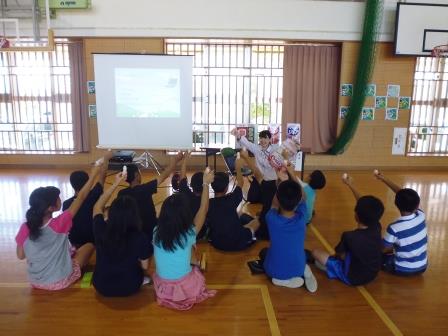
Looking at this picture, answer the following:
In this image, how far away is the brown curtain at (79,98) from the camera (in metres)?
6.65

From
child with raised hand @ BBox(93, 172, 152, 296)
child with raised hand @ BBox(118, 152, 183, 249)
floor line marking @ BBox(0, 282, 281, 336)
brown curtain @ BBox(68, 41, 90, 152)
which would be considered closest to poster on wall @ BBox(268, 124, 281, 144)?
brown curtain @ BBox(68, 41, 90, 152)

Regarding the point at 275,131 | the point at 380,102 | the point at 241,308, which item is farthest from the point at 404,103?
the point at 241,308

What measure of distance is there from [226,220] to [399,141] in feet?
17.2

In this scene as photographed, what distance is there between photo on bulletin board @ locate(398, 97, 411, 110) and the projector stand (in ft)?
15.2

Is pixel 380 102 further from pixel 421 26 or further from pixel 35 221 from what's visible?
pixel 35 221

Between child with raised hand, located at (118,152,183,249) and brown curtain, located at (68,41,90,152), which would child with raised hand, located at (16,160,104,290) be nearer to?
child with raised hand, located at (118,152,183,249)

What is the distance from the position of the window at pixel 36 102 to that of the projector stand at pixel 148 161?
5.03 feet

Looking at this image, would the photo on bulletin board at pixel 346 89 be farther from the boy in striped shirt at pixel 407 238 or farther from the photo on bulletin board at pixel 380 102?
the boy in striped shirt at pixel 407 238

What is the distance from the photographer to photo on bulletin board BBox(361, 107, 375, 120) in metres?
7.02

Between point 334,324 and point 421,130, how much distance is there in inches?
239

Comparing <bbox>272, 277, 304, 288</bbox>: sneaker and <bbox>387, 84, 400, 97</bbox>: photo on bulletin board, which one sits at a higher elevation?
<bbox>387, 84, 400, 97</bbox>: photo on bulletin board

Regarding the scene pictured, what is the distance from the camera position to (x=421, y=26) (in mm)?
6520

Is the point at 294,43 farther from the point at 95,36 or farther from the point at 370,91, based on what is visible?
the point at 95,36

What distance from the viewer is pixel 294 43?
22.2ft
